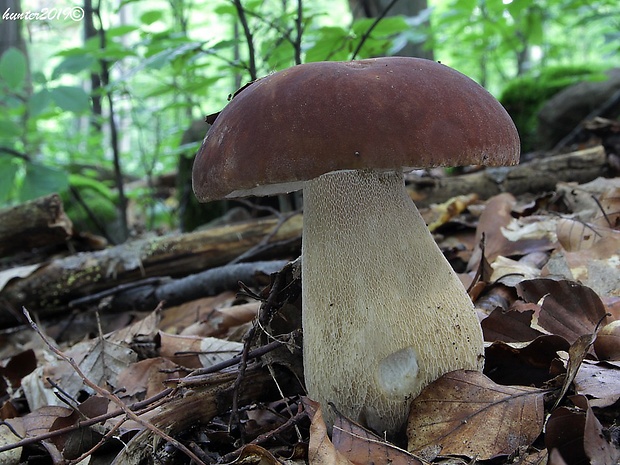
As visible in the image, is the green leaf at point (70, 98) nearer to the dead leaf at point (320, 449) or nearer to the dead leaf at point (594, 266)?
the dead leaf at point (320, 449)

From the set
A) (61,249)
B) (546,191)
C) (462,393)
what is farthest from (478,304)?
(61,249)

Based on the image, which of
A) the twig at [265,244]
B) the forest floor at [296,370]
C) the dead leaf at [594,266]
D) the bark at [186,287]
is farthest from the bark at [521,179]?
the dead leaf at [594,266]

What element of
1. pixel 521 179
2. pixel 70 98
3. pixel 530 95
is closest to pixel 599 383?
pixel 521 179

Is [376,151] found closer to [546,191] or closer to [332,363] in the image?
[332,363]

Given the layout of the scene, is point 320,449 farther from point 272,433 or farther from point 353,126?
point 353,126

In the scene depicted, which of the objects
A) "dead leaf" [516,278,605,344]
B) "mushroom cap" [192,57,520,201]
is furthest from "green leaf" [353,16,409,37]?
"dead leaf" [516,278,605,344]

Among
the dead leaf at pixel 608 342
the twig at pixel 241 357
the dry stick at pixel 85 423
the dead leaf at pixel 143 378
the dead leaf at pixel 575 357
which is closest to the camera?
the dead leaf at pixel 575 357
